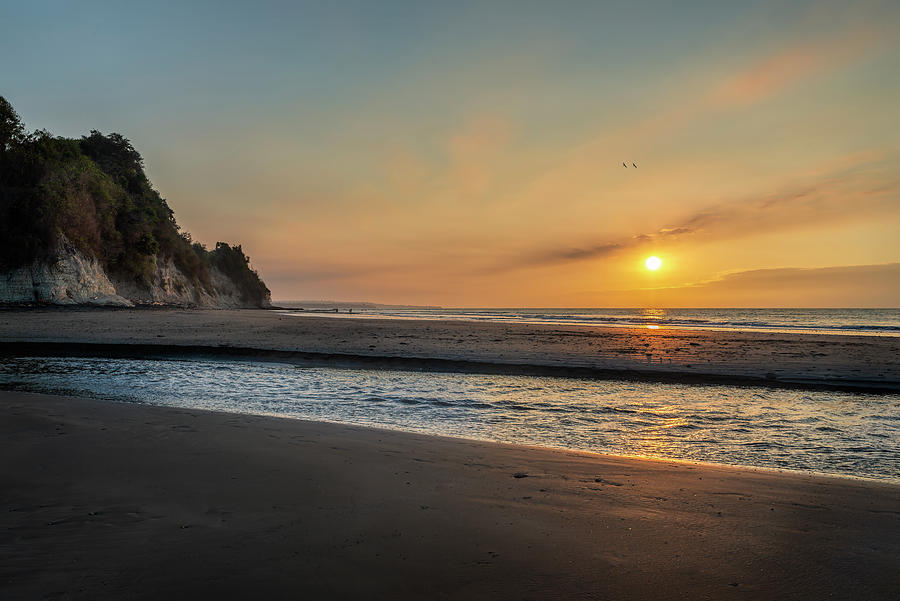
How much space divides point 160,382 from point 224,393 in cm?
269

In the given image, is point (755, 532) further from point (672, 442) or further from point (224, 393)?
point (224, 393)

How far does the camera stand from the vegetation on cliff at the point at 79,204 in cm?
4331

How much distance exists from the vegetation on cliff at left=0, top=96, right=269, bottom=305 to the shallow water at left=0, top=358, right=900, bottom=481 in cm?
4102

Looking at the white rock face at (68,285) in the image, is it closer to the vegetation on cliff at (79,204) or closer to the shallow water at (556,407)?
the vegetation on cliff at (79,204)

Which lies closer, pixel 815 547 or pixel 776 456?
pixel 815 547

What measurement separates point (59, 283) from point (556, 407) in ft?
179

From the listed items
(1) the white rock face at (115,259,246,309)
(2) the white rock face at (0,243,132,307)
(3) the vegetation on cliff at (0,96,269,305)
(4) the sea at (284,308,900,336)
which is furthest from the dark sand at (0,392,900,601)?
(1) the white rock face at (115,259,246,309)

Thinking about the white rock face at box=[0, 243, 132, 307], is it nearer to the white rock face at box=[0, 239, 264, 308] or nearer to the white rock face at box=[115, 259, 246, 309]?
the white rock face at box=[0, 239, 264, 308]

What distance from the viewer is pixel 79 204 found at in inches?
1918

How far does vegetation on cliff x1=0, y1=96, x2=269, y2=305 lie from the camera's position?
4331cm

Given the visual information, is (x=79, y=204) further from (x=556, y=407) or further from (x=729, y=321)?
(x=729, y=321)

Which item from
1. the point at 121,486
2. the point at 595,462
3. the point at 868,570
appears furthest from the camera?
the point at 595,462

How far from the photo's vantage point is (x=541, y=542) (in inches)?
119

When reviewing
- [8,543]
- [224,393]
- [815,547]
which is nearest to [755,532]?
[815,547]
